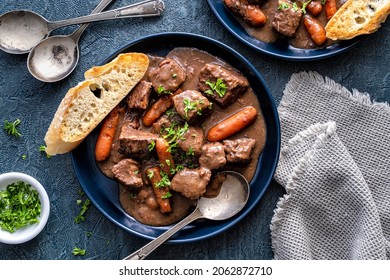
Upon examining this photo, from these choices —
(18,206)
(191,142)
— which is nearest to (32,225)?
(18,206)

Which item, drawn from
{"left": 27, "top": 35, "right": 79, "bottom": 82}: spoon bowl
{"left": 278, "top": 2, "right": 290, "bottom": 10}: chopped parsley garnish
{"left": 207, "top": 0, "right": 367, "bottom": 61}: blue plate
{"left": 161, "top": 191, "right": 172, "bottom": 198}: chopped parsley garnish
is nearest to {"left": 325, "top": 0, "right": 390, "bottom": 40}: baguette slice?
{"left": 207, "top": 0, "right": 367, "bottom": 61}: blue plate

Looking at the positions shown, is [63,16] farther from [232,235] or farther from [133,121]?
[232,235]

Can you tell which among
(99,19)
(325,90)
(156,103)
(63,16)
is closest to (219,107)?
(156,103)

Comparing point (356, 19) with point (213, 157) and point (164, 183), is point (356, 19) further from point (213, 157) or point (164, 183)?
point (164, 183)

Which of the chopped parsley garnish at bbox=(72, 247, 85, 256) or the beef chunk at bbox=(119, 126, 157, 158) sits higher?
the beef chunk at bbox=(119, 126, 157, 158)

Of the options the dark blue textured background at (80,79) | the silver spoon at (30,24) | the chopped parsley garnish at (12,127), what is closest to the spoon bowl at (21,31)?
the silver spoon at (30,24)

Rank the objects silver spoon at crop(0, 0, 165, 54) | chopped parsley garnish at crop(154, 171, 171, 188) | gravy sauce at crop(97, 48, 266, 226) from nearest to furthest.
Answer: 1. chopped parsley garnish at crop(154, 171, 171, 188)
2. gravy sauce at crop(97, 48, 266, 226)
3. silver spoon at crop(0, 0, 165, 54)

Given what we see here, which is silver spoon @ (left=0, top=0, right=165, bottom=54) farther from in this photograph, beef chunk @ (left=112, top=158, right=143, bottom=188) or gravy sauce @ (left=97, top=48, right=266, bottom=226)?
beef chunk @ (left=112, top=158, right=143, bottom=188)
